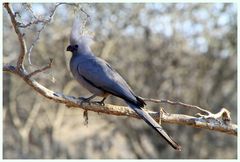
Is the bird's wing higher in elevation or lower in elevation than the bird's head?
lower

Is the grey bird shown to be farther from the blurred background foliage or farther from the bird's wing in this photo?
the blurred background foliage

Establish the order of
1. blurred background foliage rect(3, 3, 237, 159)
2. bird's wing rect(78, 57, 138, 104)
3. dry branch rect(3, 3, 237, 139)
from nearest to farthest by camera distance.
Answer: dry branch rect(3, 3, 237, 139) < bird's wing rect(78, 57, 138, 104) < blurred background foliage rect(3, 3, 237, 159)

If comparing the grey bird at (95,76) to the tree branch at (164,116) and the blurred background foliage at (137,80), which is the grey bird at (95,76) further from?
the blurred background foliage at (137,80)

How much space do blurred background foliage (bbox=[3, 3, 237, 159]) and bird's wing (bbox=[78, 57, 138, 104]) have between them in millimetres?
3602

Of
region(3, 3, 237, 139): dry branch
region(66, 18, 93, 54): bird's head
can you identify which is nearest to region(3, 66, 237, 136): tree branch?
region(3, 3, 237, 139): dry branch

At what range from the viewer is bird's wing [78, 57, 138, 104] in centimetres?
474

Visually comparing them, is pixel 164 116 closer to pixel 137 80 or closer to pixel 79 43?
pixel 79 43

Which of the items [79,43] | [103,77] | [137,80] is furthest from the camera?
[137,80]


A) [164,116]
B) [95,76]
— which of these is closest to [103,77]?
[95,76]

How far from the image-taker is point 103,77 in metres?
4.85

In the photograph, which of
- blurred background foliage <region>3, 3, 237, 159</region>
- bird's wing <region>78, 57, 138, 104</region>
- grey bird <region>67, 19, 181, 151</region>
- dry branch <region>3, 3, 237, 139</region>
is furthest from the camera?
blurred background foliage <region>3, 3, 237, 159</region>

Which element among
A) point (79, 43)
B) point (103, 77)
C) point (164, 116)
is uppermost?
point (79, 43)

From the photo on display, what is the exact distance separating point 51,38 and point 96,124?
93.4 inches

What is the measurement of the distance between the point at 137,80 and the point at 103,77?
4.97 metres
